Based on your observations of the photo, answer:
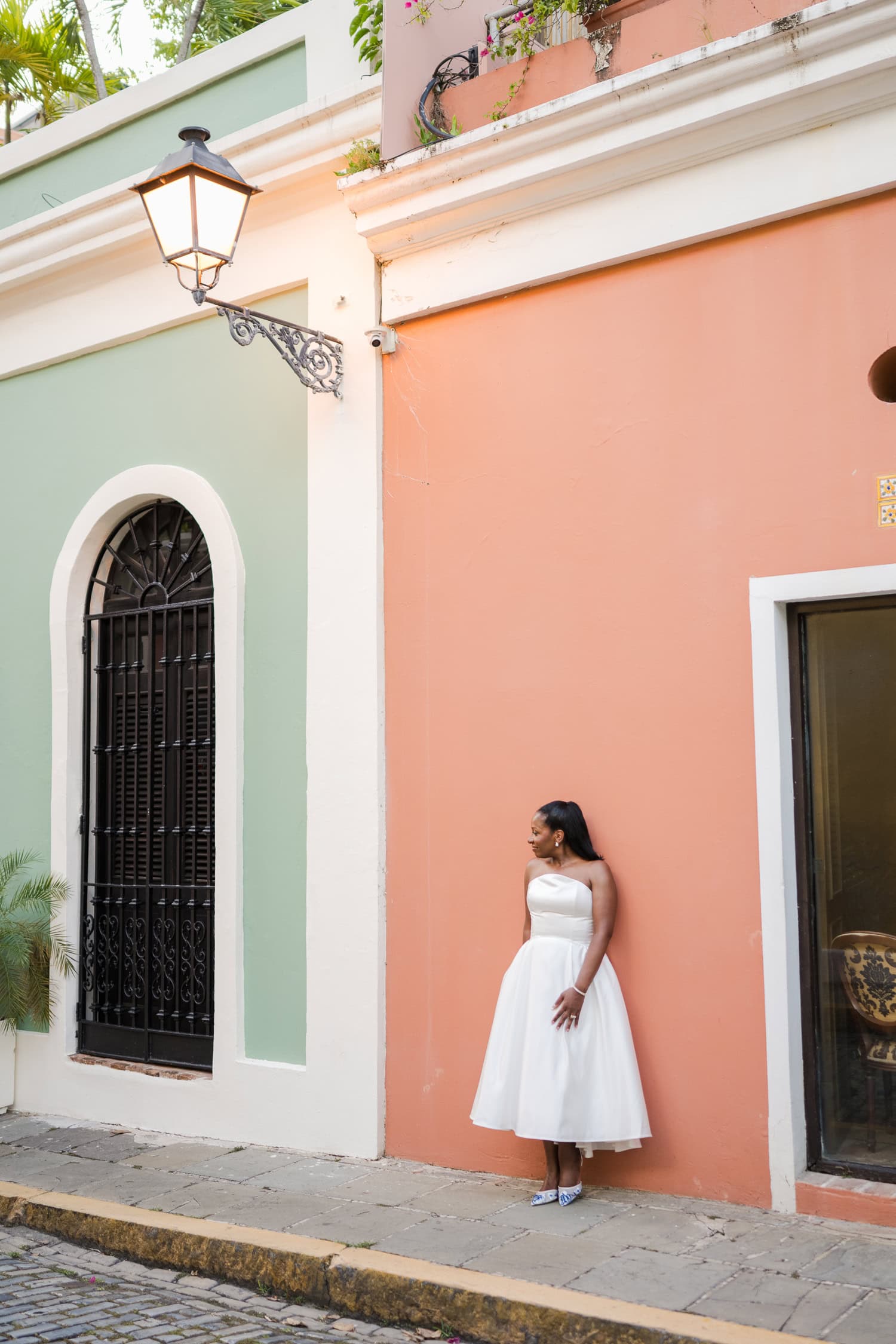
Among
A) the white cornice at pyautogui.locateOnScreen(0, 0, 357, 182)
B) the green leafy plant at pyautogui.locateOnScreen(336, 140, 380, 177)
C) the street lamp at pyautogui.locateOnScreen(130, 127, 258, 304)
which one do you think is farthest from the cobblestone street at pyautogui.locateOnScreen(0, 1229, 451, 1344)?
the white cornice at pyautogui.locateOnScreen(0, 0, 357, 182)

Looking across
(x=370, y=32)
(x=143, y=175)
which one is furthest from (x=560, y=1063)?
(x=143, y=175)

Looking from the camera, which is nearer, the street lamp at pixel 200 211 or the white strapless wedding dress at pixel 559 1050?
the white strapless wedding dress at pixel 559 1050

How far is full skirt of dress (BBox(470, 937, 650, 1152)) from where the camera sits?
4.88 m

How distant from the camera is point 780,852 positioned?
4.79 meters

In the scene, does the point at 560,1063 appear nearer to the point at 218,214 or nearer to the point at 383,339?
the point at 383,339

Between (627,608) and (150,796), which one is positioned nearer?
(627,608)

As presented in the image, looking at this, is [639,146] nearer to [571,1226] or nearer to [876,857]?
[876,857]

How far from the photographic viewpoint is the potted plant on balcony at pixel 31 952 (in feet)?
23.2

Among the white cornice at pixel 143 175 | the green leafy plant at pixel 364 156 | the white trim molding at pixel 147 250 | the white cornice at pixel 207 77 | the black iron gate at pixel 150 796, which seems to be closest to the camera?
the green leafy plant at pixel 364 156

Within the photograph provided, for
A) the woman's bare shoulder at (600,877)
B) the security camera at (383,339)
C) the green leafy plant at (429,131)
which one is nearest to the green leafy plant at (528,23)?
the green leafy plant at (429,131)

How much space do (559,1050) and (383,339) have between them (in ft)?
11.1

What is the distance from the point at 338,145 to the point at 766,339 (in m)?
2.55

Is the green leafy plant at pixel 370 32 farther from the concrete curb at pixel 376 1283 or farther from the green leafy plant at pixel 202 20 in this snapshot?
the green leafy plant at pixel 202 20

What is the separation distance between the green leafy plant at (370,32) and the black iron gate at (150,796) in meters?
2.57
